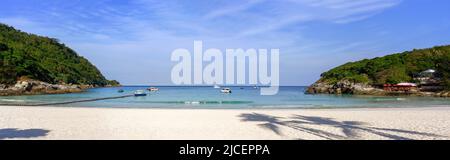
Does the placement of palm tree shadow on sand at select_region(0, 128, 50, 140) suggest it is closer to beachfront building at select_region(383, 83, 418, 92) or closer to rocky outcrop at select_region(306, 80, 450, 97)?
→ rocky outcrop at select_region(306, 80, 450, 97)

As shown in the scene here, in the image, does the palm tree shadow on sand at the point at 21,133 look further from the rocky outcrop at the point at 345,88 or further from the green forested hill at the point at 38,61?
the rocky outcrop at the point at 345,88

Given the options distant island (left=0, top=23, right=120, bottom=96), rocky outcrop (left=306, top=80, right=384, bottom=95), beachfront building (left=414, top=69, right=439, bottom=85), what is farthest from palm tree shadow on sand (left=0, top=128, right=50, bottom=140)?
beachfront building (left=414, top=69, right=439, bottom=85)

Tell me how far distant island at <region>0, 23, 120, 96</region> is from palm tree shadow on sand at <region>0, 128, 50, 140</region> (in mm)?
58484

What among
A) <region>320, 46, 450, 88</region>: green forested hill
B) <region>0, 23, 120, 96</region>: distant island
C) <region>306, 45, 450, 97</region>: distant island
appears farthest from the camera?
<region>320, 46, 450, 88</region>: green forested hill

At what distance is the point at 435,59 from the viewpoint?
79.1m

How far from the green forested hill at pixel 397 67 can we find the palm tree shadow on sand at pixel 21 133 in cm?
7468

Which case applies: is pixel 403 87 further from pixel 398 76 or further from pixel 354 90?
pixel 354 90

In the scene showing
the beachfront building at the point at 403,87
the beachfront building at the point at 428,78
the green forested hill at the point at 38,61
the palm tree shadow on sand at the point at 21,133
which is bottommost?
the palm tree shadow on sand at the point at 21,133

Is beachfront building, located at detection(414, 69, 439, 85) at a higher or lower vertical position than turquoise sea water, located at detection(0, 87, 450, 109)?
higher

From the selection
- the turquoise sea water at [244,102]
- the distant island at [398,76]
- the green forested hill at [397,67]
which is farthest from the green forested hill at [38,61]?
the green forested hill at [397,67]

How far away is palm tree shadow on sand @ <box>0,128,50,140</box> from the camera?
10.5 m

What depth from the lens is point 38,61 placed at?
98.4m

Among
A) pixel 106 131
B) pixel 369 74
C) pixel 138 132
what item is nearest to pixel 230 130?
pixel 138 132

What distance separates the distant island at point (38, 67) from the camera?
227 ft
